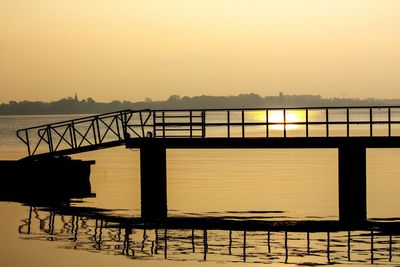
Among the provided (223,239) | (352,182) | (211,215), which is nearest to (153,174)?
(211,215)

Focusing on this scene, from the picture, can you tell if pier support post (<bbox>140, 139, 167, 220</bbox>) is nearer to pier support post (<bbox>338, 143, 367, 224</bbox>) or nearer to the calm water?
the calm water

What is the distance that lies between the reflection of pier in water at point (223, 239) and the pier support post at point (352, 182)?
8.07 feet

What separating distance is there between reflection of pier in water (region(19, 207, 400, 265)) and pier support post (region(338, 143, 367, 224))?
246 cm

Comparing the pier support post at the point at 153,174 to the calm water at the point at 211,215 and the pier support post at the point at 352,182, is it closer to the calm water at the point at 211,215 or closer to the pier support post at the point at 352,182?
the calm water at the point at 211,215

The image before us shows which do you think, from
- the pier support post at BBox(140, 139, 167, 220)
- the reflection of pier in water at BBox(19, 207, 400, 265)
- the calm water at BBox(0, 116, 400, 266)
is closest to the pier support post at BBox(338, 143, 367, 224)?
the calm water at BBox(0, 116, 400, 266)

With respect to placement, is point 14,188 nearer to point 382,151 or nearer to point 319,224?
point 319,224

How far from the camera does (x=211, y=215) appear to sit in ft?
155

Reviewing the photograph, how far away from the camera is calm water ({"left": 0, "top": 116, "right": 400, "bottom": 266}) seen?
3397 cm

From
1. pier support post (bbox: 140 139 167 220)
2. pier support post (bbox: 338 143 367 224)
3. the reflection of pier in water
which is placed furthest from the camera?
pier support post (bbox: 140 139 167 220)

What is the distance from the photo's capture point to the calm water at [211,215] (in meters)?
34.0

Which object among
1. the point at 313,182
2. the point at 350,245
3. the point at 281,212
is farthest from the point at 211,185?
the point at 350,245

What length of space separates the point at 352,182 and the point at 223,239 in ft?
34.0

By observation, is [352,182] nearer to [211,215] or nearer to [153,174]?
[211,215]

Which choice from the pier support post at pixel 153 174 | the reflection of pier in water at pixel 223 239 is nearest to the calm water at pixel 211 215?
the reflection of pier in water at pixel 223 239
